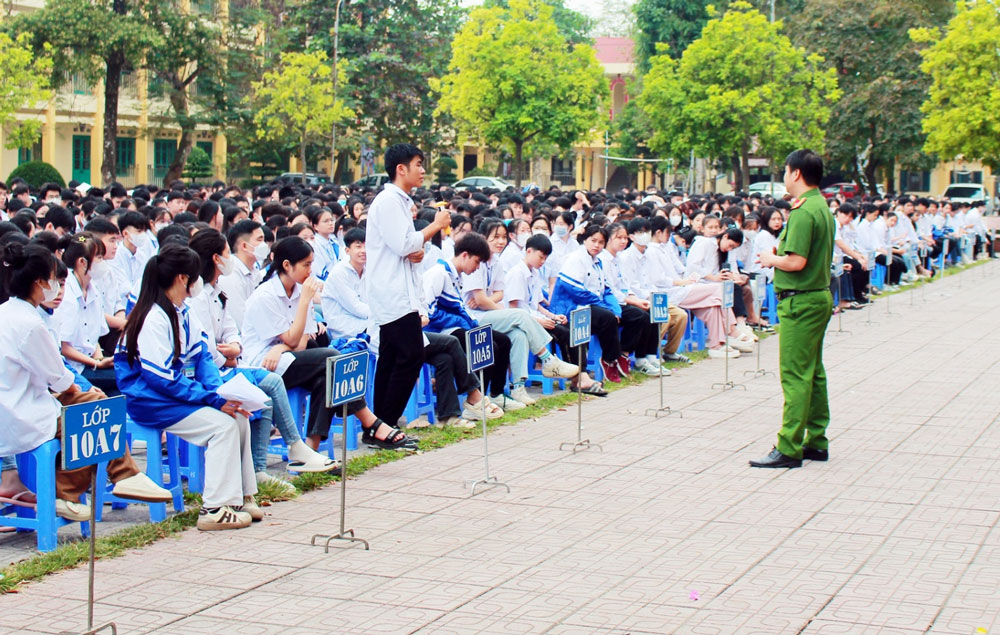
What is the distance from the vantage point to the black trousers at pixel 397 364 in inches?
345

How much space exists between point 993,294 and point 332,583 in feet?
63.9

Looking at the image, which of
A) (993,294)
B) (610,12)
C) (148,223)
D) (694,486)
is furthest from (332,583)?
(610,12)

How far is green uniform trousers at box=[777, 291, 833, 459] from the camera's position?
8414 mm

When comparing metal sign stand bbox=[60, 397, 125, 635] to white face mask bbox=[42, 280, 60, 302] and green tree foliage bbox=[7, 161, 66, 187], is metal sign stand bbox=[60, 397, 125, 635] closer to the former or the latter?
white face mask bbox=[42, 280, 60, 302]

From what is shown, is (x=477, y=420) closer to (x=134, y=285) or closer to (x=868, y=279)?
(x=134, y=285)

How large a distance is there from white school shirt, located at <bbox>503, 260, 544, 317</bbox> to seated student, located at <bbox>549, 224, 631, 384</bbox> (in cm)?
43

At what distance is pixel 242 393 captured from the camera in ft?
22.8

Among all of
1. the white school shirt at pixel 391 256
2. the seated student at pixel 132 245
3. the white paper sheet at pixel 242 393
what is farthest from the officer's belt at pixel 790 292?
the seated student at pixel 132 245

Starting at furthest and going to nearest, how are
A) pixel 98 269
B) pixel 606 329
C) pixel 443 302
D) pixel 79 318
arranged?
pixel 606 329 → pixel 443 302 → pixel 98 269 → pixel 79 318

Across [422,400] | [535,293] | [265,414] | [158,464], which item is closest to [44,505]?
[158,464]

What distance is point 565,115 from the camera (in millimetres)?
38531

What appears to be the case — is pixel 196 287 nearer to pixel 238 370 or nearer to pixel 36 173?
pixel 238 370

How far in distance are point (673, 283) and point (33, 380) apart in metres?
9.12

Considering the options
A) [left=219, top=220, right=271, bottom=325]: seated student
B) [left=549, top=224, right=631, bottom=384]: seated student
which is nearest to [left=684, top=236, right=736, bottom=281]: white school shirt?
[left=549, top=224, right=631, bottom=384]: seated student
